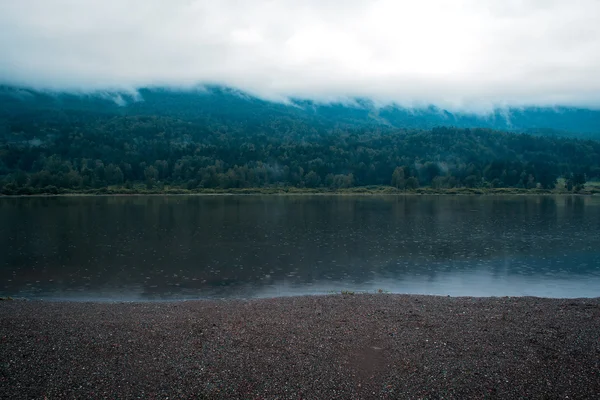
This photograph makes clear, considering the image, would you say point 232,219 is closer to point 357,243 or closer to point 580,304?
point 357,243

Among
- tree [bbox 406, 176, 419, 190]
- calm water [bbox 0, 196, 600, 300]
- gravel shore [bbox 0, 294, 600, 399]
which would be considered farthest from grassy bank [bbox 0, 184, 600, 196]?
gravel shore [bbox 0, 294, 600, 399]

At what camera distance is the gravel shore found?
36.1 feet

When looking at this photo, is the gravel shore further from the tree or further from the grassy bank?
the tree

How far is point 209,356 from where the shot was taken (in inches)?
507

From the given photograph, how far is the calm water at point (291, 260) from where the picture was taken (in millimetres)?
27531

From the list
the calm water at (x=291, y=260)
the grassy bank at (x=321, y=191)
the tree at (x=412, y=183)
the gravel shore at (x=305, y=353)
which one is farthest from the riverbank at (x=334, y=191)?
the gravel shore at (x=305, y=353)

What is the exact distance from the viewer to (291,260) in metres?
38.0

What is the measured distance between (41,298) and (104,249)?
1993 centimetres

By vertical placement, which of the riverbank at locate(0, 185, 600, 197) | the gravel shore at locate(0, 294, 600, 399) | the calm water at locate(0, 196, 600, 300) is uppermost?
the gravel shore at locate(0, 294, 600, 399)

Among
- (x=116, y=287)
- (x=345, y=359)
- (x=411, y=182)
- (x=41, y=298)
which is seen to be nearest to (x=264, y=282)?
(x=116, y=287)

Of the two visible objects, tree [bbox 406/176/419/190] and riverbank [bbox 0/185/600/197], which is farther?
tree [bbox 406/176/419/190]

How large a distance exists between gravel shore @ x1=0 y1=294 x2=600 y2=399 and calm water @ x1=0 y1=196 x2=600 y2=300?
863cm

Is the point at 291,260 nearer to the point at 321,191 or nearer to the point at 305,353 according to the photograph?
the point at 305,353

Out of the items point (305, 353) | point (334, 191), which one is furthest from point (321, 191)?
point (305, 353)
